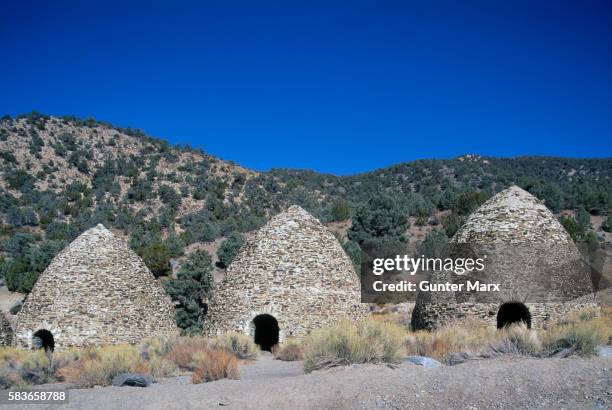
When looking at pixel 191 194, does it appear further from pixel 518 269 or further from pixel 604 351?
pixel 604 351

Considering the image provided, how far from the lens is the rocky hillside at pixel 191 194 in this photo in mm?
42469

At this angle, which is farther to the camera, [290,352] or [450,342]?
[290,352]

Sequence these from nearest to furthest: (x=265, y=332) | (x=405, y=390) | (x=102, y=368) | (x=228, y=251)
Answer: (x=405, y=390) → (x=102, y=368) → (x=265, y=332) → (x=228, y=251)

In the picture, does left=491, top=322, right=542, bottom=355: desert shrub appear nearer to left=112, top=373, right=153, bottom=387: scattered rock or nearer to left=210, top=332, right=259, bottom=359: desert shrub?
left=210, top=332, right=259, bottom=359: desert shrub

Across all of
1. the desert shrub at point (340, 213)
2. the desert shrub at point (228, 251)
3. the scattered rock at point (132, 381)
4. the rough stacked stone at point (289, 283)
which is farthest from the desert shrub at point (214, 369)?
the desert shrub at point (340, 213)

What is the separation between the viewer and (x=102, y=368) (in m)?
11.0

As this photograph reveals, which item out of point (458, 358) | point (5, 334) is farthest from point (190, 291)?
point (458, 358)

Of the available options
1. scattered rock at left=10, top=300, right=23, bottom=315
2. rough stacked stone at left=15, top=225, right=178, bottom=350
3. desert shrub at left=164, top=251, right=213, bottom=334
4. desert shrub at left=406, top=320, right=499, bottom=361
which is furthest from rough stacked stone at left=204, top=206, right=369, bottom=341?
scattered rock at left=10, top=300, right=23, bottom=315

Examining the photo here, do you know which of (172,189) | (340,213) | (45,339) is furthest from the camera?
(172,189)

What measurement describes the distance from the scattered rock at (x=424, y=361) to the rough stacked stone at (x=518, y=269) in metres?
3.92

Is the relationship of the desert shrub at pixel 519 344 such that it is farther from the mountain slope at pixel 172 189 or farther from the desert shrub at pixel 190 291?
the mountain slope at pixel 172 189

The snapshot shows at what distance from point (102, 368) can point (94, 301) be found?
4976 millimetres

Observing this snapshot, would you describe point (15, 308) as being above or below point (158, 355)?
above

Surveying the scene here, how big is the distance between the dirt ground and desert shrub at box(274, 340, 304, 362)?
3437mm
